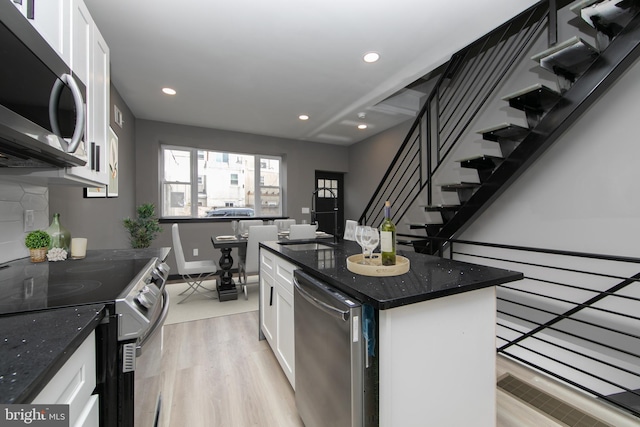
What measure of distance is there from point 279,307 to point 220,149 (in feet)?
13.2

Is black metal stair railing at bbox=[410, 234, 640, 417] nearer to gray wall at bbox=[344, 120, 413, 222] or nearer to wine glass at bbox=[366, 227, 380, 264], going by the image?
wine glass at bbox=[366, 227, 380, 264]

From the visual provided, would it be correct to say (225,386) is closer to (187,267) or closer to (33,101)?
(33,101)

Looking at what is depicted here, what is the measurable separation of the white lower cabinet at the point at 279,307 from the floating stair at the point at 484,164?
6.20 ft

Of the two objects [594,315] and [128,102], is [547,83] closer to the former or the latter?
[594,315]

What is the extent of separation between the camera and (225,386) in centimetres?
186

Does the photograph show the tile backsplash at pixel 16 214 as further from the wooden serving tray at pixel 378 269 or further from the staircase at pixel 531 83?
the staircase at pixel 531 83

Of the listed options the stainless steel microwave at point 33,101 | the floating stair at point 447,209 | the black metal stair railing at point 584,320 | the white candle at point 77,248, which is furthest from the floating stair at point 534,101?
the white candle at point 77,248

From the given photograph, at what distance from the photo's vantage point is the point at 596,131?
200 centimetres

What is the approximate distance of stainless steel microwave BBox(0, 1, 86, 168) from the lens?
2.61 ft

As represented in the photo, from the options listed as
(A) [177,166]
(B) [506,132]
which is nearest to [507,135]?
(B) [506,132]

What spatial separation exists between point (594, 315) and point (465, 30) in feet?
8.20

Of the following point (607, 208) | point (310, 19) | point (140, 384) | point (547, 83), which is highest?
point (310, 19)

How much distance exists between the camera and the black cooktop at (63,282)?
2.96ft

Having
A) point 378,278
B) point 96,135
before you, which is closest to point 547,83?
point 378,278
